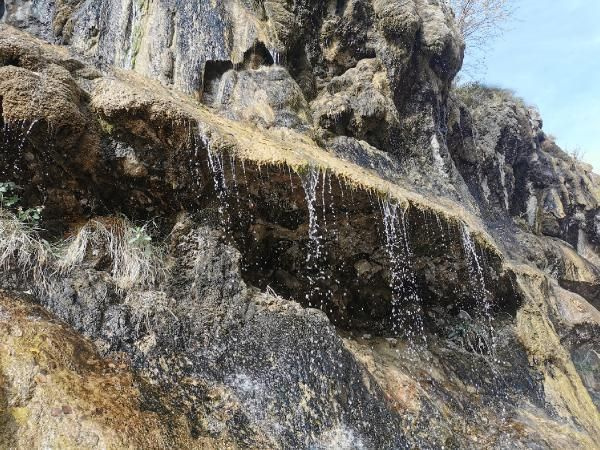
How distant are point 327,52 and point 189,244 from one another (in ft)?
18.8

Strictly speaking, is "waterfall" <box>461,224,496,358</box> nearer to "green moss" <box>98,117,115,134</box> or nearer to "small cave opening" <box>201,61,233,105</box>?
"green moss" <box>98,117,115,134</box>

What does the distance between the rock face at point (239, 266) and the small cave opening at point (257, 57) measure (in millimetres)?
39

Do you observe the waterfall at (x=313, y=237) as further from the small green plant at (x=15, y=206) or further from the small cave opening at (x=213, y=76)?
→ the small cave opening at (x=213, y=76)

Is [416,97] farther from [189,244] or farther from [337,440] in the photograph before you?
[337,440]

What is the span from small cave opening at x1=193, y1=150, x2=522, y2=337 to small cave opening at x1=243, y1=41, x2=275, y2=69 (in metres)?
3.32

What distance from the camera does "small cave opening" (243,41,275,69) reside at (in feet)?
25.1

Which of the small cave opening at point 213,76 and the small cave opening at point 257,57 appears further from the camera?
the small cave opening at point 257,57

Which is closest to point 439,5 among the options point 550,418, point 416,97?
point 416,97

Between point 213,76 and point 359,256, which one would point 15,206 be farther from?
point 213,76

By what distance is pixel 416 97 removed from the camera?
9.81 m

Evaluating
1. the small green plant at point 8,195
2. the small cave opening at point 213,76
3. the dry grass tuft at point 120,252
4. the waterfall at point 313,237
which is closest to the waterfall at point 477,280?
the waterfall at point 313,237

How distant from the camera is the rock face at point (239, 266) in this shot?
347cm

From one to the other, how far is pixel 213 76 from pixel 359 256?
3554 mm

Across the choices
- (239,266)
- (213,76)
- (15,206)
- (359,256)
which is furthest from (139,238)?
(213,76)
